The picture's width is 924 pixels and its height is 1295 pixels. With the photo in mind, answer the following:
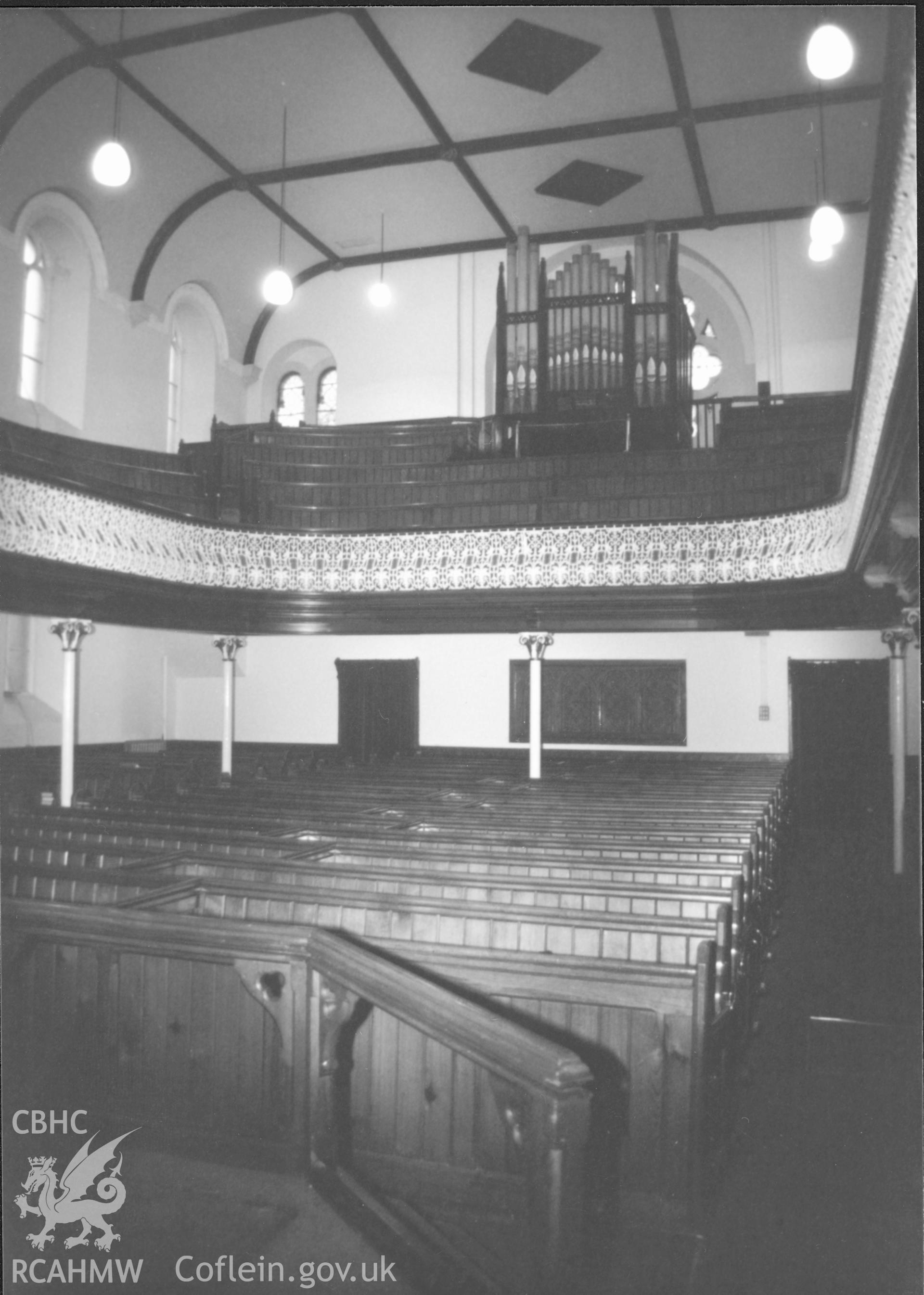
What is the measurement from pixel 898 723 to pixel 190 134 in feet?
44.9

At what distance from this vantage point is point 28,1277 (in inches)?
118

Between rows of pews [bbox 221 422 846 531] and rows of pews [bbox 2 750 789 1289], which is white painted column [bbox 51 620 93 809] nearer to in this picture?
rows of pews [bbox 221 422 846 531]

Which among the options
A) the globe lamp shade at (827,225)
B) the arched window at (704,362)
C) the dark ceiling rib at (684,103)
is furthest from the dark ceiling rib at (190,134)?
the globe lamp shade at (827,225)

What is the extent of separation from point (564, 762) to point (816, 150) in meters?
10.3

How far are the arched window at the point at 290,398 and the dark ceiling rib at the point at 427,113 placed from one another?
5.47 m

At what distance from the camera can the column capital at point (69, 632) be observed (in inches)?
448

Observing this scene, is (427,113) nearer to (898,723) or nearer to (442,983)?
(898,723)

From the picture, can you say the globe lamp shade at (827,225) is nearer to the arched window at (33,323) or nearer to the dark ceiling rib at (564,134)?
the dark ceiling rib at (564,134)

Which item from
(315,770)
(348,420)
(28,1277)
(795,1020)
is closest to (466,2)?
(28,1277)

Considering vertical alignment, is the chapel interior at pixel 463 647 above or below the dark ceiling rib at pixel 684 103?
below

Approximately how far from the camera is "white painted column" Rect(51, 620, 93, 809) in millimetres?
11039

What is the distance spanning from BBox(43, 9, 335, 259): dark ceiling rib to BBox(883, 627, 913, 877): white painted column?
12.0 meters

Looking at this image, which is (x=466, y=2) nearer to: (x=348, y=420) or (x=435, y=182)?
(x=435, y=182)

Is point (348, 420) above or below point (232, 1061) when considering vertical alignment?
above
